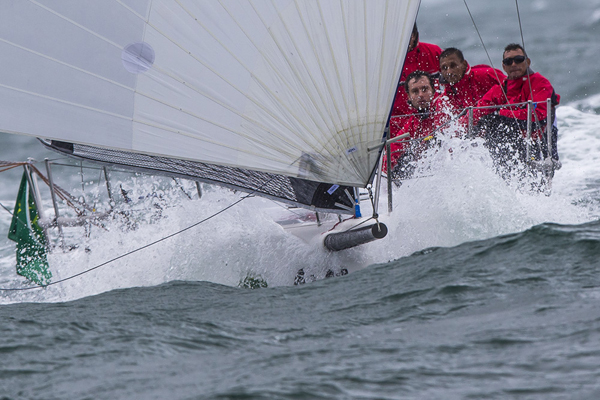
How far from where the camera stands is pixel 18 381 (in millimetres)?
2078

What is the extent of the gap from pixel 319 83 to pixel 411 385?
2.02 metres

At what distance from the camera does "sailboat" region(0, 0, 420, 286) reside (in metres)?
3.38

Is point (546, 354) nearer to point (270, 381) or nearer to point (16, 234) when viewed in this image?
point (270, 381)

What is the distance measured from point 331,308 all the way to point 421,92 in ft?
7.87

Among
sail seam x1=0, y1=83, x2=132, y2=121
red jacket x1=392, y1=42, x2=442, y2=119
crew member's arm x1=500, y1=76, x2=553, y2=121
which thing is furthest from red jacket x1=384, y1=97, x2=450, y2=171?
sail seam x1=0, y1=83, x2=132, y2=121

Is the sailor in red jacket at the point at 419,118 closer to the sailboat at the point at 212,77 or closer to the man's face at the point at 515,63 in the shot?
the man's face at the point at 515,63

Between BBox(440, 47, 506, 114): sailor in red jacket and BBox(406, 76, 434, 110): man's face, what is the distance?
7.3 inches

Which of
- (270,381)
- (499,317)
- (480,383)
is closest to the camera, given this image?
(480,383)

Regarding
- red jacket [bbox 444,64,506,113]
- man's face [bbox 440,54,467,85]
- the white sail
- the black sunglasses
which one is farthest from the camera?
red jacket [bbox 444,64,506,113]

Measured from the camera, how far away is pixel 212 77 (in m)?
3.44

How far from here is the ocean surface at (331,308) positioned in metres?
1.83

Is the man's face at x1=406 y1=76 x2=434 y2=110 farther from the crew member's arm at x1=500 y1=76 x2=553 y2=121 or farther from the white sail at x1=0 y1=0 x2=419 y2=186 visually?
the white sail at x1=0 y1=0 x2=419 y2=186

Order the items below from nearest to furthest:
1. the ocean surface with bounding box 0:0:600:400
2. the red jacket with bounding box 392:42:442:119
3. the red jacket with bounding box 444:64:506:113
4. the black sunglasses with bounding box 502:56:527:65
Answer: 1. the ocean surface with bounding box 0:0:600:400
2. the black sunglasses with bounding box 502:56:527:65
3. the red jacket with bounding box 444:64:506:113
4. the red jacket with bounding box 392:42:442:119

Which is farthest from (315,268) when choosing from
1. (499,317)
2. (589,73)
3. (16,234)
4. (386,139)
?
(589,73)
